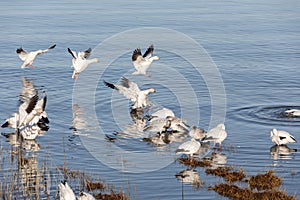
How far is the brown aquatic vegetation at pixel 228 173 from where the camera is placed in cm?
1332

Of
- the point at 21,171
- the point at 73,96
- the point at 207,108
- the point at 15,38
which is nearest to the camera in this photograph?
the point at 21,171

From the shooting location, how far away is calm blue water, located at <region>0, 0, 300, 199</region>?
48.0 feet

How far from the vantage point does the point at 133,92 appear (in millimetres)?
20672

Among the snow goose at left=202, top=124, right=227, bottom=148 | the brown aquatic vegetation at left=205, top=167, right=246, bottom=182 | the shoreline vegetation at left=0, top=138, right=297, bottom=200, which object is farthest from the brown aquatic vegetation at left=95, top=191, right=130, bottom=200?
the snow goose at left=202, top=124, right=227, bottom=148

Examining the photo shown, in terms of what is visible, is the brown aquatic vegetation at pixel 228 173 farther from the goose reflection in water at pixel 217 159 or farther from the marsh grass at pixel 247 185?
the goose reflection in water at pixel 217 159

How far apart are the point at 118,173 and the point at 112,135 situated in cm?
327

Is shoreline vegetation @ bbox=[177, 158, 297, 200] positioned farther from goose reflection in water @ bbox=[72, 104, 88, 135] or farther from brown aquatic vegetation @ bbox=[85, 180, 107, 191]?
goose reflection in water @ bbox=[72, 104, 88, 135]

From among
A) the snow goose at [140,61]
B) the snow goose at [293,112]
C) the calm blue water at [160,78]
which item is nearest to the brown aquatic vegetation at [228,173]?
the calm blue water at [160,78]

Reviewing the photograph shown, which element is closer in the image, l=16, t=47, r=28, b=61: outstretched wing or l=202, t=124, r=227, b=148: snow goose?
l=202, t=124, r=227, b=148: snow goose

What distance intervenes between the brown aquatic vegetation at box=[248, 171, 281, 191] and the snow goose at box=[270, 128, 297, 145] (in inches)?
95.0

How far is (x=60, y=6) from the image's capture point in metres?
46.5

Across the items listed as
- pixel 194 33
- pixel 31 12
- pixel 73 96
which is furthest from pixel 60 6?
pixel 73 96

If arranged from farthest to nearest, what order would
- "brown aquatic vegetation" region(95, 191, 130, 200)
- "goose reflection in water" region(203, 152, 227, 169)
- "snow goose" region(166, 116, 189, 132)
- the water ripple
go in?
the water ripple < "snow goose" region(166, 116, 189, 132) < "goose reflection in water" region(203, 152, 227, 169) < "brown aquatic vegetation" region(95, 191, 130, 200)

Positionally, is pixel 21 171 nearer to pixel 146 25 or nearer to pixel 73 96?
pixel 73 96
